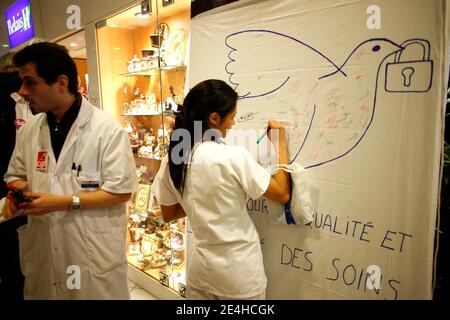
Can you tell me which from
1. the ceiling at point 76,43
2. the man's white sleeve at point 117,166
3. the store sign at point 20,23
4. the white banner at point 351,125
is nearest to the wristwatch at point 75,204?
the man's white sleeve at point 117,166

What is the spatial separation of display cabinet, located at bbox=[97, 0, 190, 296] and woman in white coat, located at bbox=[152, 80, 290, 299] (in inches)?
43.3

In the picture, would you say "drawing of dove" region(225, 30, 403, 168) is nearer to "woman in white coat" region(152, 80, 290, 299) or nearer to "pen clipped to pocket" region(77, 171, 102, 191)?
"woman in white coat" region(152, 80, 290, 299)

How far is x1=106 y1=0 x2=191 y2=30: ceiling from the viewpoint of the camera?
7.18 feet

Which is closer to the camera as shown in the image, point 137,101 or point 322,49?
point 322,49

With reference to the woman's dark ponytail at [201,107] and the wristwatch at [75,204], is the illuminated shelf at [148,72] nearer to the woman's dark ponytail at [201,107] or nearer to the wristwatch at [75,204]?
the woman's dark ponytail at [201,107]

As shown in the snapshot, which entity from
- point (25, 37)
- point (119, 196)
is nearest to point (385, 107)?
point (119, 196)

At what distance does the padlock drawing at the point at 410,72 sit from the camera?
0.98 m

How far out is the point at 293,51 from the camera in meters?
1.30

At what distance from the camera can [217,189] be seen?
3.63 feet

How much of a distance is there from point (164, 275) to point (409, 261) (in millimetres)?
1806

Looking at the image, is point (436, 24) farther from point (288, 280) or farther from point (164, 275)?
point (164, 275)

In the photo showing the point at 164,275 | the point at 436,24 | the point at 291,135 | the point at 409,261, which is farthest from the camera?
the point at 164,275

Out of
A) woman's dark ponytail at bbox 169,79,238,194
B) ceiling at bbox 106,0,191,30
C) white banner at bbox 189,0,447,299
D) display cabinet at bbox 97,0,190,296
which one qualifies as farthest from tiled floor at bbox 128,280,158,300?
ceiling at bbox 106,0,191,30

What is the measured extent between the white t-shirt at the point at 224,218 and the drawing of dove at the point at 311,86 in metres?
0.31
